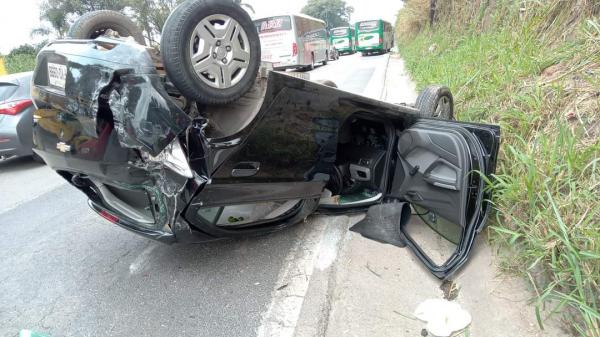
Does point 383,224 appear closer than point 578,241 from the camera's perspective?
No

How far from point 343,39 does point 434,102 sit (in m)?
36.4

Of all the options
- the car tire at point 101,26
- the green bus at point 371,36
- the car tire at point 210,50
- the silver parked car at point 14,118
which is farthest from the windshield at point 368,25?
the car tire at point 210,50

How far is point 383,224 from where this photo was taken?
3.10 meters

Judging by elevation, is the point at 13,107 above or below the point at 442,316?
above

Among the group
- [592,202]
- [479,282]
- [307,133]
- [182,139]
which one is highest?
[182,139]

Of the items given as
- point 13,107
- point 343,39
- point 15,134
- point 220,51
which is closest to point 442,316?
point 220,51

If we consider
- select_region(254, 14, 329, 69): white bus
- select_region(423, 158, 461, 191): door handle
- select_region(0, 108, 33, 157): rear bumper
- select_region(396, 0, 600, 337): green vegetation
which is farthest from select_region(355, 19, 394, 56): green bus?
select_region(423, 158, 461, 191): door handle

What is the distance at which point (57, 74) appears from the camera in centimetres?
228

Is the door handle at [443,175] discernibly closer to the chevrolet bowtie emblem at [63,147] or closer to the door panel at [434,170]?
the door panel at [434,170]

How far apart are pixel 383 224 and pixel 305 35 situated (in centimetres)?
1716

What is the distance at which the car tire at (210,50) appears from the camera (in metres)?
2.10

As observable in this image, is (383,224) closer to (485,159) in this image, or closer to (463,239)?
(463,239)

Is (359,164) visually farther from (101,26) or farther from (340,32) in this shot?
(340,32)

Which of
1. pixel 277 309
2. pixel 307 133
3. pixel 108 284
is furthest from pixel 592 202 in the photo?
pixel 108 284
